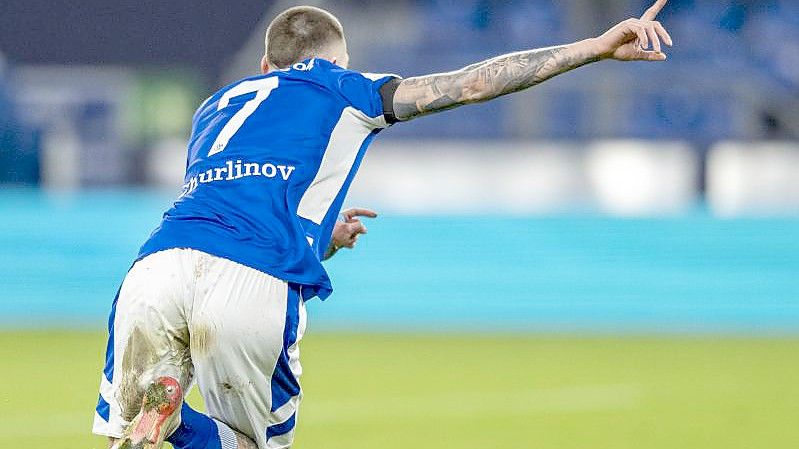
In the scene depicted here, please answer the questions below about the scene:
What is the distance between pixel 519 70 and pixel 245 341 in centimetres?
114

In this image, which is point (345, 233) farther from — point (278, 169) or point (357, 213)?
point (278, 169)

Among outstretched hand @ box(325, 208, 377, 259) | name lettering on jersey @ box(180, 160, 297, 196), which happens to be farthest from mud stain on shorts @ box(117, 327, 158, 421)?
outstretched hand @ box(325, 208, 377, 259)

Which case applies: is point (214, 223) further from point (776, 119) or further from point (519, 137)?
point (776, 119)

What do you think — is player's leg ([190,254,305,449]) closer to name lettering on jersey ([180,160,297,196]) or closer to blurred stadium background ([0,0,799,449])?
name lettering on jersey ([180,160,297,196])

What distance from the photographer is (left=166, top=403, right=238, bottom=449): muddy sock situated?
4.52 metres

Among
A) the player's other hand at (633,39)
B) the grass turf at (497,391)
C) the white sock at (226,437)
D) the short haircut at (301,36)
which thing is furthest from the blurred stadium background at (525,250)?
the player's other hand at (633,39)

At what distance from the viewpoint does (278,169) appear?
4.45 m

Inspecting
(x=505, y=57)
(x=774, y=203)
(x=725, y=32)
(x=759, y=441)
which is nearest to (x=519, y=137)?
(x=774, y=203)

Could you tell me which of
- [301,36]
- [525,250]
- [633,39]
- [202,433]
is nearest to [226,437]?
[202,433]

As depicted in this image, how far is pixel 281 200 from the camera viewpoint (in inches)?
175

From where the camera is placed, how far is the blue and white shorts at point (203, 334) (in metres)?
4.27

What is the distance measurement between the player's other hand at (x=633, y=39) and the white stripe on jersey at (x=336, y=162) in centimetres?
71

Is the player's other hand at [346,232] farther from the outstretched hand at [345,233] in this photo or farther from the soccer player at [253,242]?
the soccer player at [253,242]

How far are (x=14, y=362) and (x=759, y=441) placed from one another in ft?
16.7
